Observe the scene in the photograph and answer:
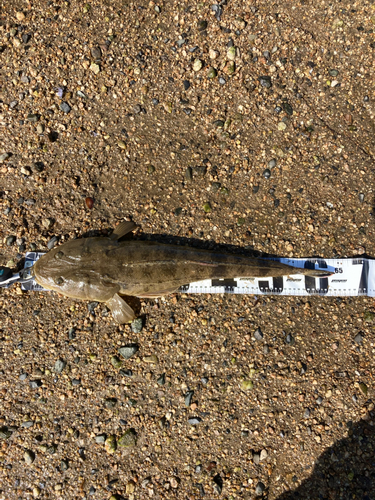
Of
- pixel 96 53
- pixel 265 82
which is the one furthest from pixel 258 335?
pixel 96 53

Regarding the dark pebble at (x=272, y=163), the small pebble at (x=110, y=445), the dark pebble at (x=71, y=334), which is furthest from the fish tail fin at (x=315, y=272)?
the small pebble at (x=110, y=445)

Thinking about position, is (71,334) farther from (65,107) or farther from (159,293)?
(65,107)

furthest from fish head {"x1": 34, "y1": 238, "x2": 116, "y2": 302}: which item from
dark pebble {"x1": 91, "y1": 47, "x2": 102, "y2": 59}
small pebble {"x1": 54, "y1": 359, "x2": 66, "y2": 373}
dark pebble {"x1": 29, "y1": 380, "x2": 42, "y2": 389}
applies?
dark pebble {"x1": 91, "y1": 47, "x2": 102, "y2": 59}

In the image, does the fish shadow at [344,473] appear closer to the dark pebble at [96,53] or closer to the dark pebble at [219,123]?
the dark pebble at [219,123]

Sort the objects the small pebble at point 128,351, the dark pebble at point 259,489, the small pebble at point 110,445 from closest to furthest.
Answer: the dark pebble at point 259,489 < the small pebble at point 110,445 < the small pebble at point 128,351

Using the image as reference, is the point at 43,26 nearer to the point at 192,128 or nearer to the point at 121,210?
the point at 192,128

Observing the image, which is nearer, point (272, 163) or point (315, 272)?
point (315, 272)
